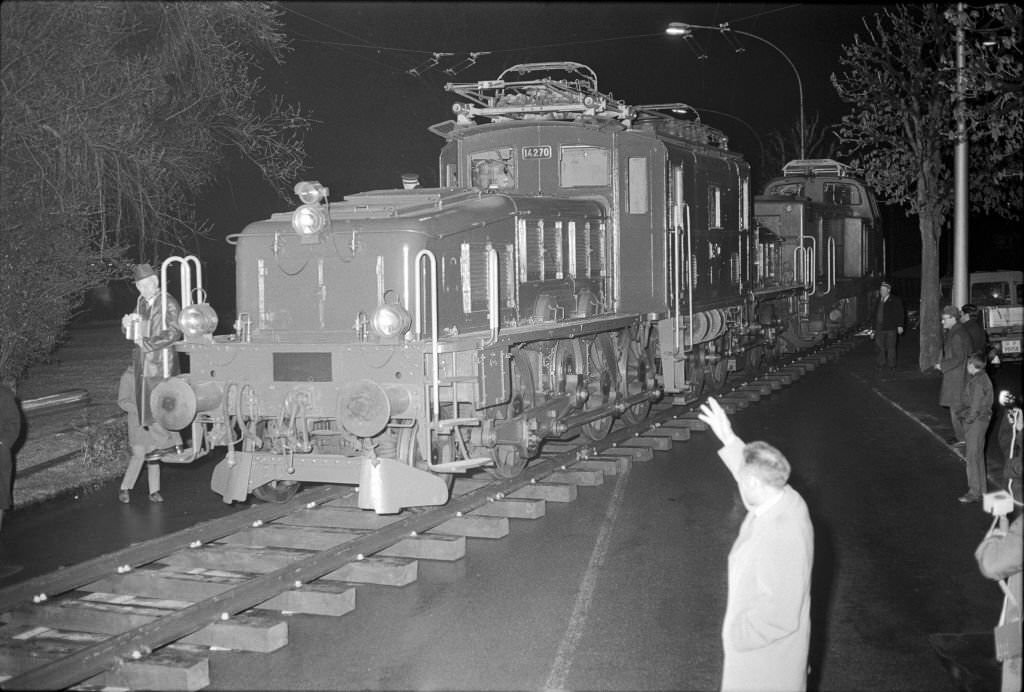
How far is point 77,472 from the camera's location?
12.5 metres

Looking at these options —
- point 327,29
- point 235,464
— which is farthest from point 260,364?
point 327,29

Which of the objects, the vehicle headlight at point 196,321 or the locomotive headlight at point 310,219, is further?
the vehicle headlight at point 196,321

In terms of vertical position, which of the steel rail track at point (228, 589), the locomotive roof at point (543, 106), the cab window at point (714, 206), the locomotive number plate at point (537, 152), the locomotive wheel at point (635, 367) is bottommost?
the steel rail track at point (228, 589)

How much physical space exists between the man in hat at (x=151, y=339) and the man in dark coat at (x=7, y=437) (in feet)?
3.66

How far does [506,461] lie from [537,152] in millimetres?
3714

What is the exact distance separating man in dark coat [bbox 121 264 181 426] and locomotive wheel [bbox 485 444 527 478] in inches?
126

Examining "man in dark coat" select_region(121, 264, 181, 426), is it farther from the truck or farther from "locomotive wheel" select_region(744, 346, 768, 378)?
the truck

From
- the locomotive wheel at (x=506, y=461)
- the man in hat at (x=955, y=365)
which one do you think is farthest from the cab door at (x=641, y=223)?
the man in hat at (x=955, y=365)

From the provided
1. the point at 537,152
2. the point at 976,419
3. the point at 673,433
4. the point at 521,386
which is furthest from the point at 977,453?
the point at 537,152

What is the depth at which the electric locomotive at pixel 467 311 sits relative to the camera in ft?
29.3

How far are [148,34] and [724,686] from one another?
42.4ft

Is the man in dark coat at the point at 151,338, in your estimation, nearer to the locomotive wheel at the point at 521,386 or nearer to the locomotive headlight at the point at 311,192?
the locomotive headlight at the point at 311,192

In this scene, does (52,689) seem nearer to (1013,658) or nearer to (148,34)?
(1013,658)

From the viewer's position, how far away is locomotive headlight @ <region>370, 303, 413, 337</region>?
28.7 feet
